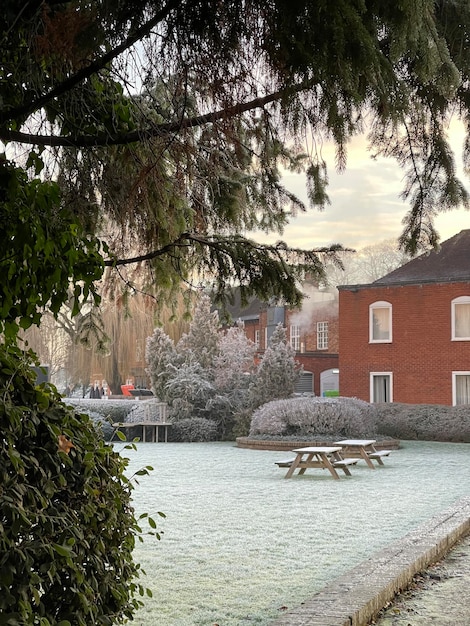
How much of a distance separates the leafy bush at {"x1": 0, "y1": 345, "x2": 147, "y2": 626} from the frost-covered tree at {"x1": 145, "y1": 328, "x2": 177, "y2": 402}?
975 inches

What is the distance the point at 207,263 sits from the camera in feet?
23.7

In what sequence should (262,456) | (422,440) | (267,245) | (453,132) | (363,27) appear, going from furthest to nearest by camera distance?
(422,440) < (262,456) < (267,245) < (453,132) < (363,27)

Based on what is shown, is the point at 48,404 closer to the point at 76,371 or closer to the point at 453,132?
the point at 453,132

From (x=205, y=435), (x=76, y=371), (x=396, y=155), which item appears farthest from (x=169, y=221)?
(x=76, y=371)

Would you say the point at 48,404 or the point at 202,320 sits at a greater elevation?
the point at 202,320

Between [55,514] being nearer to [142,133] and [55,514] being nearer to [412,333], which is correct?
[142,133]

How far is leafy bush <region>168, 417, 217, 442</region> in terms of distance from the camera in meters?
27.2

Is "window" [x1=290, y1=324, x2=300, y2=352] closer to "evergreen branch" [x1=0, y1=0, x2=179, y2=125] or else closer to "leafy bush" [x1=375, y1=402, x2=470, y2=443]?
"leafy bush" [x1=375, y1=402, x2=470, y2=443]

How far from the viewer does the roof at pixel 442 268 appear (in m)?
31.3

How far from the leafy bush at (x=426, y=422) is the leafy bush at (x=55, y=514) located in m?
23.1

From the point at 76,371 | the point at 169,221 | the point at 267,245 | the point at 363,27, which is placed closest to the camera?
the point at 363,27

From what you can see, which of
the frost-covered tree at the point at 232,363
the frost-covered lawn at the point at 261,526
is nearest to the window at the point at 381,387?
the frost-covered tree at the point at 232,363

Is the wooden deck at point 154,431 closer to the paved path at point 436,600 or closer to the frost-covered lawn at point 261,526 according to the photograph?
the frost-covered lawn at point 261,526

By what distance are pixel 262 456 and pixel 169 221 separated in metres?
15.1
